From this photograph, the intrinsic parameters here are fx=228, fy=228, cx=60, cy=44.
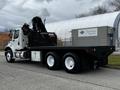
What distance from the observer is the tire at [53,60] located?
1142 cm

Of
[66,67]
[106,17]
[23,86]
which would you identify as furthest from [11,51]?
[106,17]

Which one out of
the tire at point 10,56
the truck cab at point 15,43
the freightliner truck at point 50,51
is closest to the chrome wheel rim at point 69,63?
the freightliner truck at point 50,51

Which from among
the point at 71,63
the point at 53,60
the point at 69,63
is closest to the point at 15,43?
the point at 53,60

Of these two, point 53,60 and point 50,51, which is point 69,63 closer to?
point 53,60

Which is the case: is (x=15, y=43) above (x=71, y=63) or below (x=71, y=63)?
above

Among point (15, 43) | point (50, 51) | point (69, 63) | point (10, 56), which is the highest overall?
point (15, 43)

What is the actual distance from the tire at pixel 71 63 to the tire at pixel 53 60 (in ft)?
1.76

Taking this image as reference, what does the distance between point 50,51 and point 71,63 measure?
5.64 ft

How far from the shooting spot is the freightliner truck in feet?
34.3

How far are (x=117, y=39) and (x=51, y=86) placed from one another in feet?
53.0

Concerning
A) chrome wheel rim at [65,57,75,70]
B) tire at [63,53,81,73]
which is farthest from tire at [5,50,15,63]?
chrome wheel rim at [65,57,75,70]

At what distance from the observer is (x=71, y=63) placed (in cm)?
1069

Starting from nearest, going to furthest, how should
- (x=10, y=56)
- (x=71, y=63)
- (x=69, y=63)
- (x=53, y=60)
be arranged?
(x=71, y=63) < (x=69, y=63) < (x=53, y=60) < (x=10, y=56)

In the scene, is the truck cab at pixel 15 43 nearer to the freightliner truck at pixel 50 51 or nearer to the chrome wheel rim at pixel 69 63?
the freightliner truck at pixel 50 51
